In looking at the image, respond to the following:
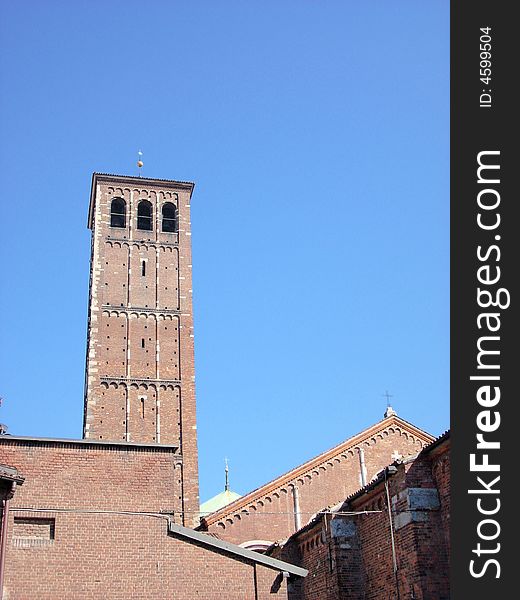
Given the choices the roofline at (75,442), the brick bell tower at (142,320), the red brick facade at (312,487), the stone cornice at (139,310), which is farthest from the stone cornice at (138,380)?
the roofline at (75,442)

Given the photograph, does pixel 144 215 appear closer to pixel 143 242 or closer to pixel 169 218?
pixel 169 218

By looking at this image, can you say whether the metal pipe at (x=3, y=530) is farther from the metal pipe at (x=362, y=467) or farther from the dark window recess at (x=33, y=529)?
the metal pipe at (x=362, y=467)

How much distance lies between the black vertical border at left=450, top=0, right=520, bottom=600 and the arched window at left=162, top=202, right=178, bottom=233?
1141 inches

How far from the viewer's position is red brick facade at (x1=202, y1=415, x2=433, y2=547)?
2536cm

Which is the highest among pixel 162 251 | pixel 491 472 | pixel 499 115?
pixel 162 251

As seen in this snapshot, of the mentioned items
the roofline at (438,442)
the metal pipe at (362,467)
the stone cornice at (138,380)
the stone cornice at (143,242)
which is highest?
the stone cornice at (143,242)

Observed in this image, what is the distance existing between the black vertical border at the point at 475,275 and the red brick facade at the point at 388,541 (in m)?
8.09

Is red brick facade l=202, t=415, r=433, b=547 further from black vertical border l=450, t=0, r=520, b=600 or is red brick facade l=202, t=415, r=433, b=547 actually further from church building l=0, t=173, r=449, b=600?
black vertical border l=450, t=0, r=520, b=600

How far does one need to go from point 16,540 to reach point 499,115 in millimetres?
12324

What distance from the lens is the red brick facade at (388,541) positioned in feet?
51.1

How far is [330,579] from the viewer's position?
63.8ft

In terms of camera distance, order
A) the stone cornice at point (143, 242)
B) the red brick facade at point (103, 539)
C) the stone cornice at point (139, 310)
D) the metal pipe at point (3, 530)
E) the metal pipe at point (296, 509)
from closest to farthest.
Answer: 1. the metal pipe at point (3, 530)
2. the red brick facade at point (103, 539)
3. the metal pipe at point (296, 509)
4. the stone cornice at point (139, 310)
5. the stone cornice at point (143, 242)

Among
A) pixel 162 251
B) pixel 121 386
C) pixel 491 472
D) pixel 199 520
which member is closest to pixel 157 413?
pixel 121 386

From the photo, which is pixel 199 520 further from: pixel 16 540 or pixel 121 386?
pixel 16 540
